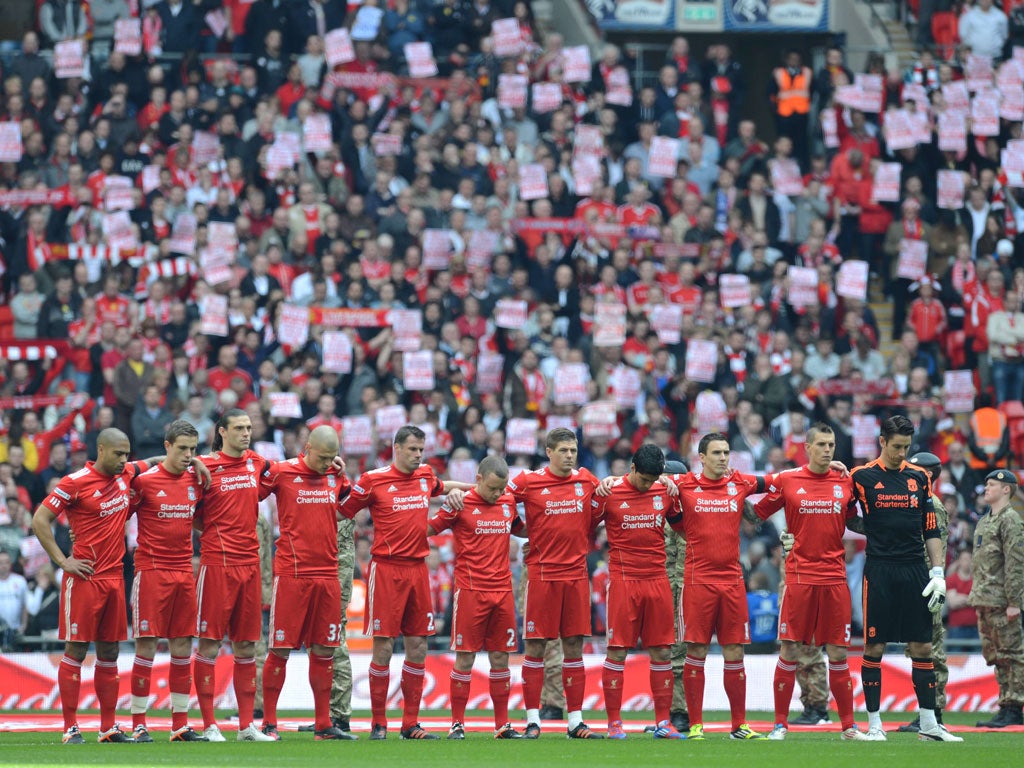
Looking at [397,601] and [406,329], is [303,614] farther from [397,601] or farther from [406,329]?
[406,329]

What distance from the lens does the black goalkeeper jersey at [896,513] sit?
1689cm

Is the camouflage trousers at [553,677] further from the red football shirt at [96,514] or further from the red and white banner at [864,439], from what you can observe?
the red and white banner at [864,439]

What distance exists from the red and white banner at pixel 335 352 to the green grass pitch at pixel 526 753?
29.5 ft

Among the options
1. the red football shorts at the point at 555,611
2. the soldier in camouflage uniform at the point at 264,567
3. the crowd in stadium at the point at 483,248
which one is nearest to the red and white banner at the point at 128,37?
the crowd in stadium at the point at 483,248

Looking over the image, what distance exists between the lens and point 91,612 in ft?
53.6

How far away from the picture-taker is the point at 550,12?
107ft

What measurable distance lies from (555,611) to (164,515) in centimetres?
378

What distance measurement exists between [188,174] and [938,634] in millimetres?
14241

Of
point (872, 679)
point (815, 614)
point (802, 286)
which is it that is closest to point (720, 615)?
point (815, 614)

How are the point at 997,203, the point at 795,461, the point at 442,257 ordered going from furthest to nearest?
1. the point at 997,203
2. the point at 442,257
3. the point at 795,461

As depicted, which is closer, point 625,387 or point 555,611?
point 555,611

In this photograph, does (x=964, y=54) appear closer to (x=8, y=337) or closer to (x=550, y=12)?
(x=550, y=12)

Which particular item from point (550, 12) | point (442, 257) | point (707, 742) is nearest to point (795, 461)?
point (442, 257)

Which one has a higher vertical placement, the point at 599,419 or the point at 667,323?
the point at 667,323
